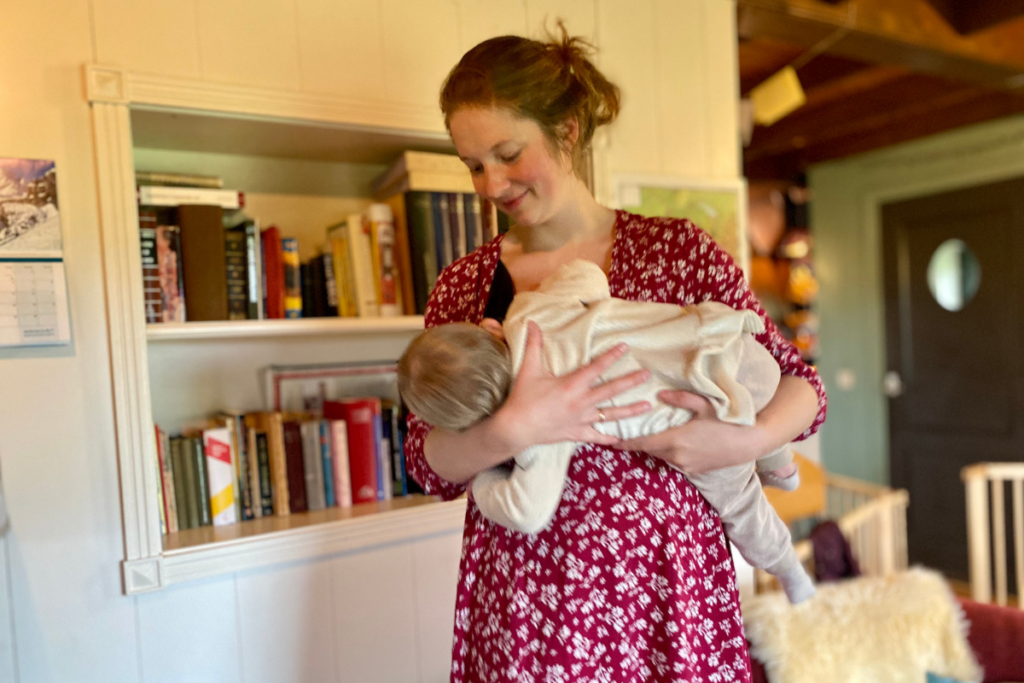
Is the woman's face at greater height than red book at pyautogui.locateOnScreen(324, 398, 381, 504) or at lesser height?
greater

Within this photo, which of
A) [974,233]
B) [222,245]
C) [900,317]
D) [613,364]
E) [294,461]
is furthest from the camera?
[900,317]

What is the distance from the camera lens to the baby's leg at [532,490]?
2.54 feet

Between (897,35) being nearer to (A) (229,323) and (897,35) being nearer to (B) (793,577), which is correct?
(B) (793,577)

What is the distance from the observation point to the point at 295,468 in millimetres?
1465

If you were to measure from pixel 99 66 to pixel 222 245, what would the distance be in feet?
1.19

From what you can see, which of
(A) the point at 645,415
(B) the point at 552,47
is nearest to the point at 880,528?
(A) the point at 645,415

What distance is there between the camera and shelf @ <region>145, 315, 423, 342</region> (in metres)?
1.27

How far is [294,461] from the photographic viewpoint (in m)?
1.46

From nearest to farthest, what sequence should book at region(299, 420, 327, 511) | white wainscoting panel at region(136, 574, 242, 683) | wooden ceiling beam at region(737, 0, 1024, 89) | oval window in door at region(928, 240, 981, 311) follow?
white wainscoting panel at region(136, 574, 242, 683)
book at region(299, 420, 327, 511)
wooden ceiling beam at region(737, 0, 1024, 89)
oval window in door at region(928, 240, 981, 311)

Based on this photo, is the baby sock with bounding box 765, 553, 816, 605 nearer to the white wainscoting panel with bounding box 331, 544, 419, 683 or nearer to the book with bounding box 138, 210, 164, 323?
the white wainscoting panel with bounding box 331, 544, 419, 683

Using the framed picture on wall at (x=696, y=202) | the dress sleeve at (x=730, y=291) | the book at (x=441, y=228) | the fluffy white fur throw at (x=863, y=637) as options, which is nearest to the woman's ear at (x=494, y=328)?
the dress sleeve at (x=730, y=291)

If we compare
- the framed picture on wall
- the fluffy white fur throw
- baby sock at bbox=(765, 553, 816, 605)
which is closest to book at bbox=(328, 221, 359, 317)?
the framed picture on wall

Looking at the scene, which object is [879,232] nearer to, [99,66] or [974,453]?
[974,453]

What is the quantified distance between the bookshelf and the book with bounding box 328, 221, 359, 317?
8 centimetres
